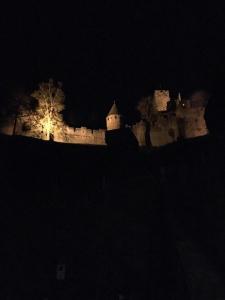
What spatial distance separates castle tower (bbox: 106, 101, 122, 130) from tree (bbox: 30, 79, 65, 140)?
9846 millimetres

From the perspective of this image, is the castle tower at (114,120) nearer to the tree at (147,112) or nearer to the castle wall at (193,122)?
the tree at (147,112)

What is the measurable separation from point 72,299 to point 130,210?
27.0 feet

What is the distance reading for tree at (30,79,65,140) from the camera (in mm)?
44541

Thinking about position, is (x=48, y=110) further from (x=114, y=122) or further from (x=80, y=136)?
(x=114, y=122)

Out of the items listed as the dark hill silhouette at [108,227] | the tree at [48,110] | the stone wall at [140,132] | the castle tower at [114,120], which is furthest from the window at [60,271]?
the castle tower at [114,120]

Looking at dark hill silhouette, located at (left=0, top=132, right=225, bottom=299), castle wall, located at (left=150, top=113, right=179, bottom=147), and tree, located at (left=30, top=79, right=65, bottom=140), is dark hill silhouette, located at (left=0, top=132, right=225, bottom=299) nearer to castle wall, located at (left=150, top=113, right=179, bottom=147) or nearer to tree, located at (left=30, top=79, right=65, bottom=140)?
tree, located at (left=30, top=79, right=65, bottom=140)

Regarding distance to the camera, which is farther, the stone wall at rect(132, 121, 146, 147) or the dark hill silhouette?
the stone wall at rect(132, 121, 146, 147)

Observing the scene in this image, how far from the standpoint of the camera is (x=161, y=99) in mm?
57750

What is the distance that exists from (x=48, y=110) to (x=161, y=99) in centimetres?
2010

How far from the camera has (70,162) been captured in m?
35.8

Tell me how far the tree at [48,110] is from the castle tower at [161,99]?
1645 centimetres

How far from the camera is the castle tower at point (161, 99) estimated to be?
57.3 meters

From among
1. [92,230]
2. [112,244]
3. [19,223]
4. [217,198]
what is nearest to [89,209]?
[92,230]

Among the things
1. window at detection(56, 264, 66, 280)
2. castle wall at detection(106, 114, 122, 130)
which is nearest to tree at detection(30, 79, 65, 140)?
castle wall at detection(106, 114, 122, 130)
